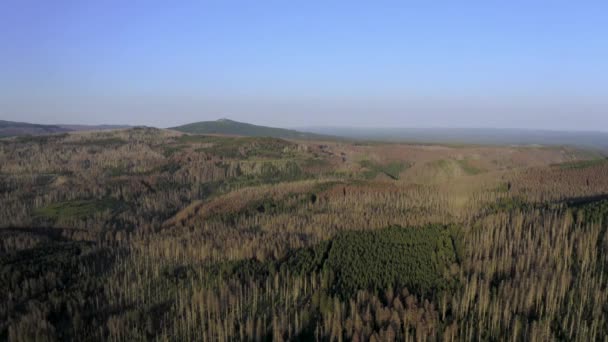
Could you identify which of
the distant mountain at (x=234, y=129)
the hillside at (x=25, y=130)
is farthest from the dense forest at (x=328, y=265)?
the hillside at (x=25, y=130)

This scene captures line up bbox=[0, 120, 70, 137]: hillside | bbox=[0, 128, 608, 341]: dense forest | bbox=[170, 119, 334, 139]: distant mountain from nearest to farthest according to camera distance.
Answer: bbox=[0, 128, 608, 341]: dense forest
bbox=[0, 120, 70, 137]: hillside
bbox=[170, 119, 334, 139]: distant mountain

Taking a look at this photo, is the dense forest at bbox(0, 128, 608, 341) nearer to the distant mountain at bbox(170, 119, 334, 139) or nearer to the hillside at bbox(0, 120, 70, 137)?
the distant mountain at bbox(170, 119, 334, 139)

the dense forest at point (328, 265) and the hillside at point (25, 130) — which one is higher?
the hillside at point (25, 130)

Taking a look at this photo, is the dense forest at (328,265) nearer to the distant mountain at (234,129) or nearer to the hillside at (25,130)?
the distant mountain at (234,129)

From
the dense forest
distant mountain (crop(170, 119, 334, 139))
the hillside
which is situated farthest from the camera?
distant mountain (crop(170, 119, 334, 139))

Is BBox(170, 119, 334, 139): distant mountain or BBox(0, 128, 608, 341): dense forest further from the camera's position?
BBox(170, 119, 334, 139): distant mountain

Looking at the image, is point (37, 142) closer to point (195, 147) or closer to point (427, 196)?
point (195, 147)

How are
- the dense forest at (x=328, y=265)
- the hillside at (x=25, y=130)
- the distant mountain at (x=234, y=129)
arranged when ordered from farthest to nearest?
the distant mountain at (x=234, y=129)
the hillside at (x=25, y=130)
the dense forest at (x=328, y=265)

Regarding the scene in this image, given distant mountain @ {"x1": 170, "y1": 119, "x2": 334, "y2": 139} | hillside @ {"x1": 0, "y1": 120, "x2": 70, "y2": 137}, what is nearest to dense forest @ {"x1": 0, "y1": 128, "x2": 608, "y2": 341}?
distant mountain @ {"x1": 170, "y1": 119, "x2": 334, "y2": 139}

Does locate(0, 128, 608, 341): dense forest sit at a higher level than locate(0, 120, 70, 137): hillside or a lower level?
lower

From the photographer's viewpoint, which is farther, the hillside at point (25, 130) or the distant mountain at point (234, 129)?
the distant mountain at point (234, 129)
